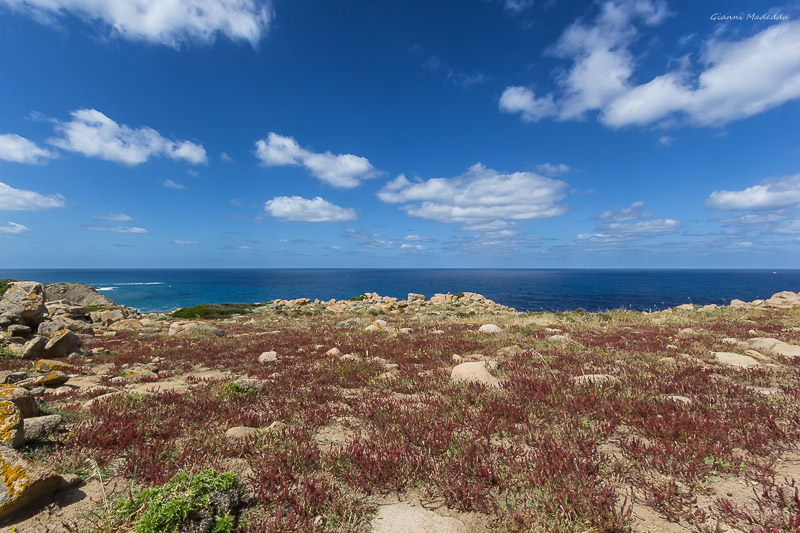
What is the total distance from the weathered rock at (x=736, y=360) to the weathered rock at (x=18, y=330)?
25.0 m

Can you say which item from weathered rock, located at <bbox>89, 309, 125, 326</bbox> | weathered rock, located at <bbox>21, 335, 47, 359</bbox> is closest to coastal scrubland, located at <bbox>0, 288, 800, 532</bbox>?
weathered rock, located at <bbox>21, 335, 47, 359</bbox>

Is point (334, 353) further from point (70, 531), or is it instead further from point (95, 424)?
point (70, 531)

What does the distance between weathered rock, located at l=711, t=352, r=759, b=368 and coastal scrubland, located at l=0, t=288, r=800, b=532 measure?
7 cm

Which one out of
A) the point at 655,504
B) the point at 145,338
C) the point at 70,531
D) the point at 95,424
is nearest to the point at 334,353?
the point at 95,424

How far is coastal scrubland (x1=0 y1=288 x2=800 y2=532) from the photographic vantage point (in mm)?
3189

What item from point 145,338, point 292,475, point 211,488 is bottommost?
point 145,338

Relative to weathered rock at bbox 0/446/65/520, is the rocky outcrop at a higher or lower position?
lower

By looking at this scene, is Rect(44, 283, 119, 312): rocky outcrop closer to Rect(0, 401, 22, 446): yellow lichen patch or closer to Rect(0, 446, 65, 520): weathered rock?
Rect(0, 401, 22, 446): yellow lichen patch

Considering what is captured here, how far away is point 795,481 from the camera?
11.8 ft

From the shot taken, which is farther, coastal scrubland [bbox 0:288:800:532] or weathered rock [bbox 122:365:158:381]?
weathered rock [bbox 122:365:158:381]

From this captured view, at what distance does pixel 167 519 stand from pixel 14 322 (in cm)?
1909

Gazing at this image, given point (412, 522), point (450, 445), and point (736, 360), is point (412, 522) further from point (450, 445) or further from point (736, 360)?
point (736, 360)

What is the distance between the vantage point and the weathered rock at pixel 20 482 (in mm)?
2957

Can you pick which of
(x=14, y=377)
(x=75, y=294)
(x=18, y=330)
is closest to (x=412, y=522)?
(x=14, y=377)
